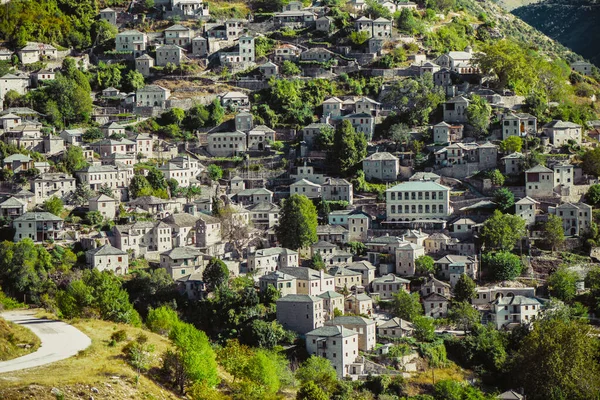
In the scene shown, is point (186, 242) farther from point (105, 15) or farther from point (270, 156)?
point (105, 15)

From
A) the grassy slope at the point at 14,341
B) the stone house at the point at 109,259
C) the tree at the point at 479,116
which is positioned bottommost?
the stone house at the point at 109,259

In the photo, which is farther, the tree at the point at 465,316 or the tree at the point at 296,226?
the tree at the point at 296,226

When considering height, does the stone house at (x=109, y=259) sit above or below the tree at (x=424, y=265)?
above

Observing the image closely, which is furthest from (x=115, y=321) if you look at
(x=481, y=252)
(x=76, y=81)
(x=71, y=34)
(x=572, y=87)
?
(x=572, y=87)

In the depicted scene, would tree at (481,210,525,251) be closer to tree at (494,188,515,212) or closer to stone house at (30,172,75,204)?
tree at (494,188,515,212)

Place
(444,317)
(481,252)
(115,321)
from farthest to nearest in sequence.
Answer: (481,252) < (444,317) < (115,321)

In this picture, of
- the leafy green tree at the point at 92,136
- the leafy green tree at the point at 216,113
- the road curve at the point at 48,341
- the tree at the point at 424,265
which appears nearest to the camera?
the road curve at the point at 48,341

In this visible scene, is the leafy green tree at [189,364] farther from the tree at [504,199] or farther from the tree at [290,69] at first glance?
the tree at [290,69]

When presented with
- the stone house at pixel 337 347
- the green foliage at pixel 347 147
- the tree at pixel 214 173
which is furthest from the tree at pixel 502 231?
the tree at pixel 214 173
